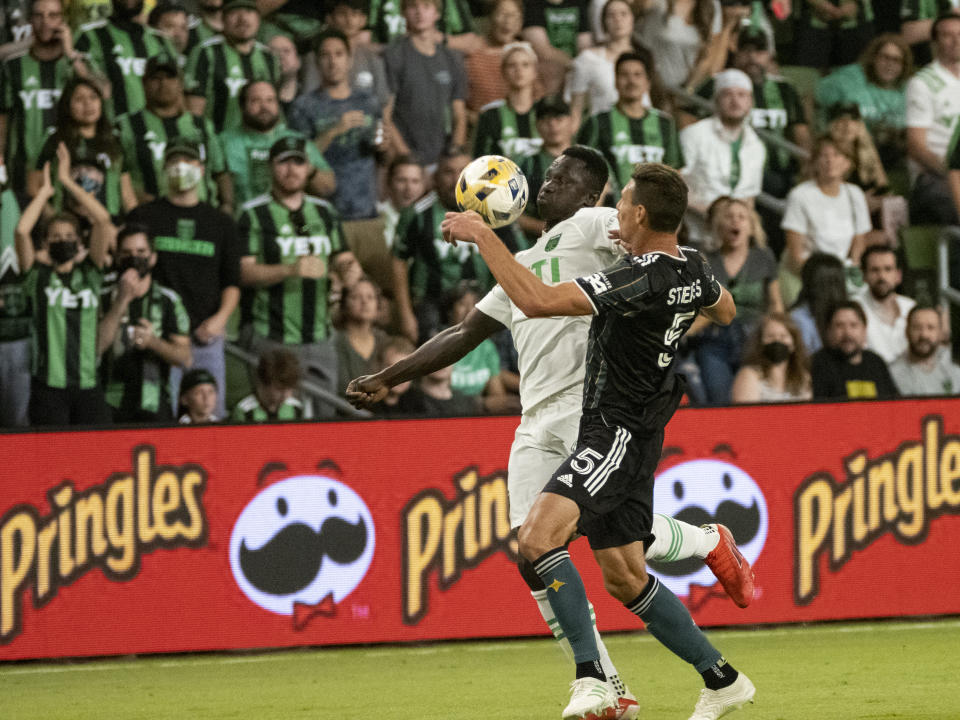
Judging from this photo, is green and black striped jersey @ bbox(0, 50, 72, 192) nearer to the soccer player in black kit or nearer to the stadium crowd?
the stadium crowd

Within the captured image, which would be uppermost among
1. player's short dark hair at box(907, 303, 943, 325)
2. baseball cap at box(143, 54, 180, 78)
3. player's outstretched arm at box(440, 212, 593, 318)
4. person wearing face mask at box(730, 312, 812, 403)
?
baseball cap at box(143, 54, 180, 78)

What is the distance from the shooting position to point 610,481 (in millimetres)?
4895

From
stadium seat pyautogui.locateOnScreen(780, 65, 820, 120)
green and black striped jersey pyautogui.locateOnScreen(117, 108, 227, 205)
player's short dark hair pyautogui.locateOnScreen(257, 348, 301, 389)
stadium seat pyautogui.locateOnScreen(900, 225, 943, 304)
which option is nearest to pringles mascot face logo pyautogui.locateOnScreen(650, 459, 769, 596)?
player's short dark hair pyautogui.locateOnScreen(257, 348, 301, 389)

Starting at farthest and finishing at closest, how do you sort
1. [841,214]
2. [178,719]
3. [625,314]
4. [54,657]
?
1. [841,214]
2. [54,657]
3. [178,719]
4. [625,314]

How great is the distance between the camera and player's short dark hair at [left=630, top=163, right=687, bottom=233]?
4938 mm

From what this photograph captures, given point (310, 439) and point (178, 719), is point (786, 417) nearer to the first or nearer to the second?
point (310, 439)

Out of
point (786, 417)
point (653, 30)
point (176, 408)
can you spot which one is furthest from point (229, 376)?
point (653, 30)

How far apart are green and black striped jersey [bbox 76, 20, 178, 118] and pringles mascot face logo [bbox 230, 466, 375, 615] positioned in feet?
10.9

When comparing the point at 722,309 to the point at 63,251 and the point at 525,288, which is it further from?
the point at 63,251

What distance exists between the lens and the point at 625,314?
4844 millimetres

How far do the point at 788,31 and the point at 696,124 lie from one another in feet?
6.25

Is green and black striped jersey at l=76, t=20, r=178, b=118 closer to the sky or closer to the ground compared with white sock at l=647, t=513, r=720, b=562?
closer to the sky

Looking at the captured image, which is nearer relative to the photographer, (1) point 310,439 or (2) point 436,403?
(1) point 310,439

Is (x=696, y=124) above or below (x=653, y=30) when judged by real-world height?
below
